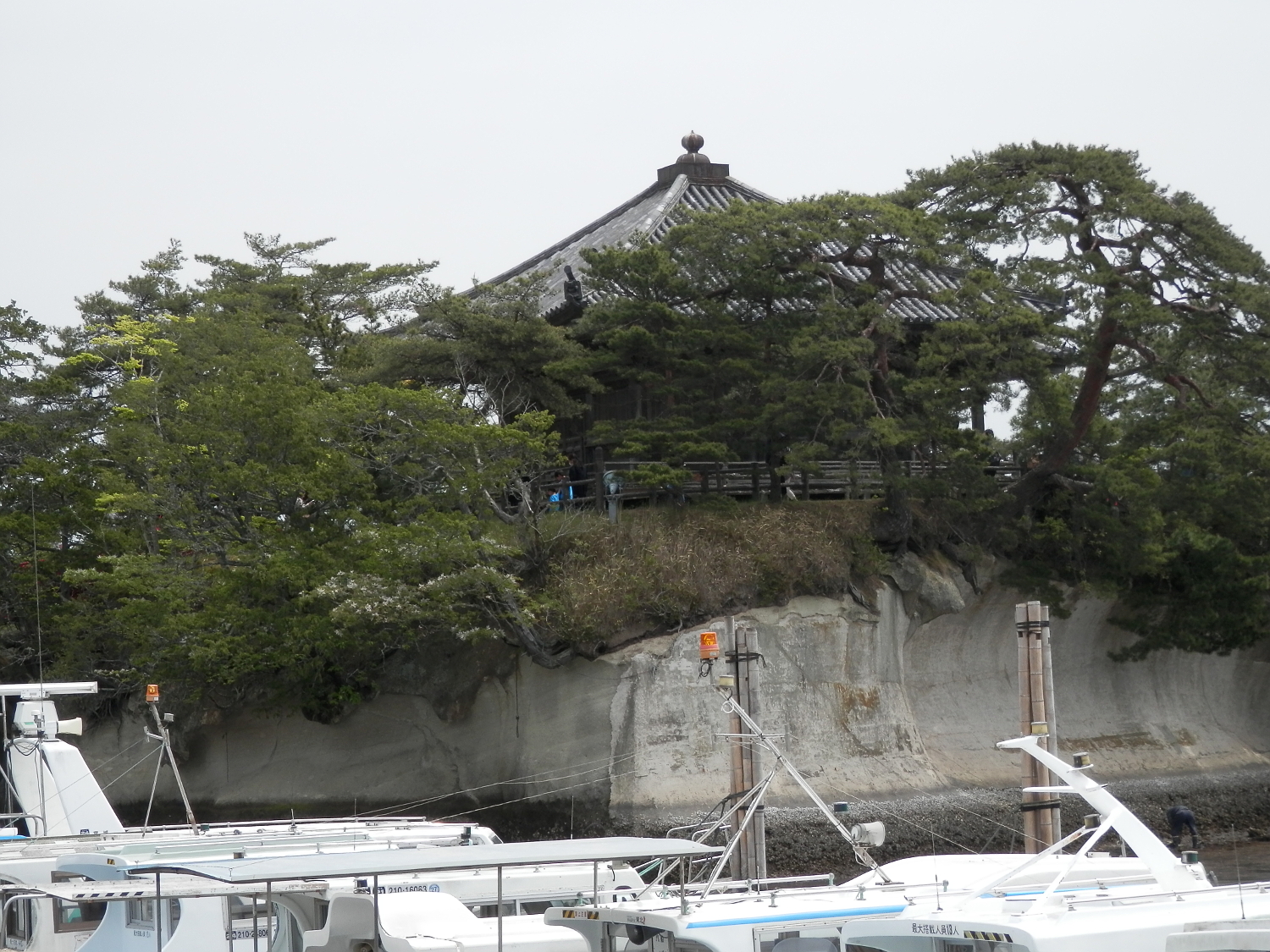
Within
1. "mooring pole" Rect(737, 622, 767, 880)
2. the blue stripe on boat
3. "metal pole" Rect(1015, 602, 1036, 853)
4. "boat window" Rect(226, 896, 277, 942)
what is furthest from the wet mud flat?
the blue stripe on boat

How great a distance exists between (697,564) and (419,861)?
49.9ft

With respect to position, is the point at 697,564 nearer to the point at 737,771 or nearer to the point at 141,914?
the point at 737,771

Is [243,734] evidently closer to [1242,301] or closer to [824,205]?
[824,205]

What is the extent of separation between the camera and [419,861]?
11633 mm

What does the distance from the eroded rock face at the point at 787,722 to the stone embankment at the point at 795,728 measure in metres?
0.04

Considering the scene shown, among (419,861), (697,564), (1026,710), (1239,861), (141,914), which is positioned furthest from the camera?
(697,564)

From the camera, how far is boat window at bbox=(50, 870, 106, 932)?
14.9m

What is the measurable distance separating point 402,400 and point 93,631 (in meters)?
9.90

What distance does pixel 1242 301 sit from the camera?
2584 centimetres

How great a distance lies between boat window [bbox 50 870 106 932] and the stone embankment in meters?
10.9

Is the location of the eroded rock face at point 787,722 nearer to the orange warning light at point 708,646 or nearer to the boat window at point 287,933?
the orange warning light at point 708,646

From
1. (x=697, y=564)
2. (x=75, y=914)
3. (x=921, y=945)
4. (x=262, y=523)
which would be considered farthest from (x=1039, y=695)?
(x=262, y=523)

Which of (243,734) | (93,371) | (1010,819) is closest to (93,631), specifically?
(243,734)

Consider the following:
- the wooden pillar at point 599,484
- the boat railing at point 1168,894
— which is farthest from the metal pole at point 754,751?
the wooden pillar at point 599,484
